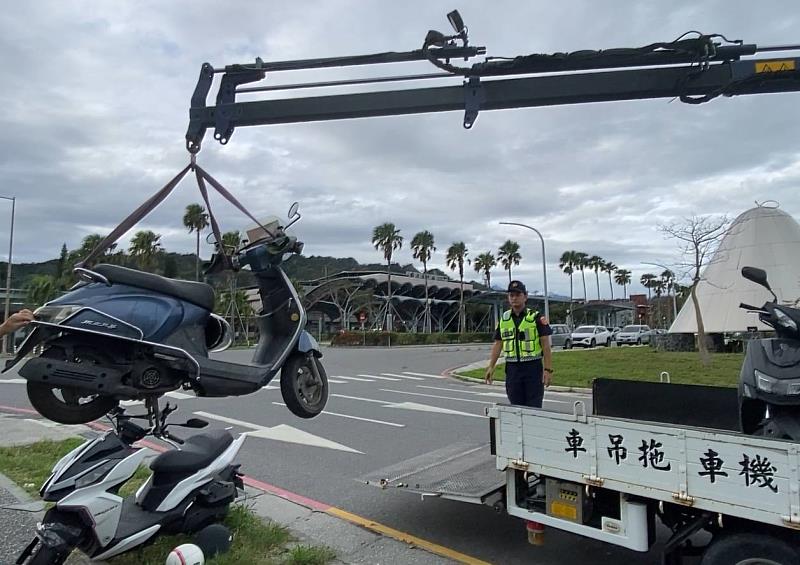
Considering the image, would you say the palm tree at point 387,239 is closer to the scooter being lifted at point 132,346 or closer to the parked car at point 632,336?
the parked car at point 632,336

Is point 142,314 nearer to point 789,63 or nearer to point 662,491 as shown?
point 662,491

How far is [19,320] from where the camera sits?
3285 millimetres

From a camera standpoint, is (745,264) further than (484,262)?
No

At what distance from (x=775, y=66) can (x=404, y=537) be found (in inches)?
196

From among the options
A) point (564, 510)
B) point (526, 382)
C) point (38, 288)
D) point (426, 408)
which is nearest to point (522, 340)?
point (526, 382)

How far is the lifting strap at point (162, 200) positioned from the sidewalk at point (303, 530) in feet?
5.80

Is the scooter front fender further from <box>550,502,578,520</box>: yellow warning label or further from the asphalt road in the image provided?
<box>550,502,578,520</box>: yellow warning label

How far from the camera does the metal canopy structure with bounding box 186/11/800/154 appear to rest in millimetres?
5035

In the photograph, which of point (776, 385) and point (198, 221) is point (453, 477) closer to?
point (776, 385)

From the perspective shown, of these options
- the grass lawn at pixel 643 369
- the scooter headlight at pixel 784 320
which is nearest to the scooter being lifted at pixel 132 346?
the scooter headlight at pixel 784 320

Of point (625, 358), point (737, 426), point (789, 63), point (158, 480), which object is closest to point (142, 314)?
point (158, 480)

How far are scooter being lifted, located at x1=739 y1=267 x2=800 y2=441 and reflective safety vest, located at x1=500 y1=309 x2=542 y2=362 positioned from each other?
2.72 m

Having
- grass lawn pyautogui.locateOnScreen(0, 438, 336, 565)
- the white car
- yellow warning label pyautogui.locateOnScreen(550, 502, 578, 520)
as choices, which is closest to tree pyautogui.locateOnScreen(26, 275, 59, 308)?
the white car

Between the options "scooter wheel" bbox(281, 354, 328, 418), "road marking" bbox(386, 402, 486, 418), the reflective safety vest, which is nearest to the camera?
"scooter wheel" bbox(281, 354, 328, 418)
